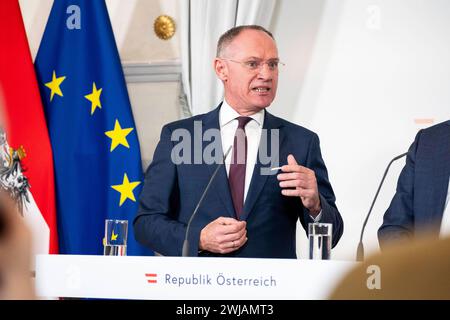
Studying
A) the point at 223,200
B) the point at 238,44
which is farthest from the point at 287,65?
the point at 223,200

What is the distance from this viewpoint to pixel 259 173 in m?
2.73

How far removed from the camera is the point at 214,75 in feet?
9.50

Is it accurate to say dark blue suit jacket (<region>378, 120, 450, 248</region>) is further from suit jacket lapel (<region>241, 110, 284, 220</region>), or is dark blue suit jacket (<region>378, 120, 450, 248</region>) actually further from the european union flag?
the european union flag

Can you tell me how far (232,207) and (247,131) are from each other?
30cm

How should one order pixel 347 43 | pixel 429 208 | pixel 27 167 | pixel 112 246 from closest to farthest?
pixel 429 208, pixel 112 246, pixel 347 43, pixel 27 167

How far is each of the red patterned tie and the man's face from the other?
0.07 m

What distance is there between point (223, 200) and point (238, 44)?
596 millimetres

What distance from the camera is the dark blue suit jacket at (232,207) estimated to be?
2.65 meters

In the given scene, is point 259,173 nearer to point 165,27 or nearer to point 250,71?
point 250,71

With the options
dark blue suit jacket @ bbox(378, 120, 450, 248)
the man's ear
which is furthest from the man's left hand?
the man's ear

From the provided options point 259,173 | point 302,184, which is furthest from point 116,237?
point 302,184

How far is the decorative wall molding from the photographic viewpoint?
9.91 feet
